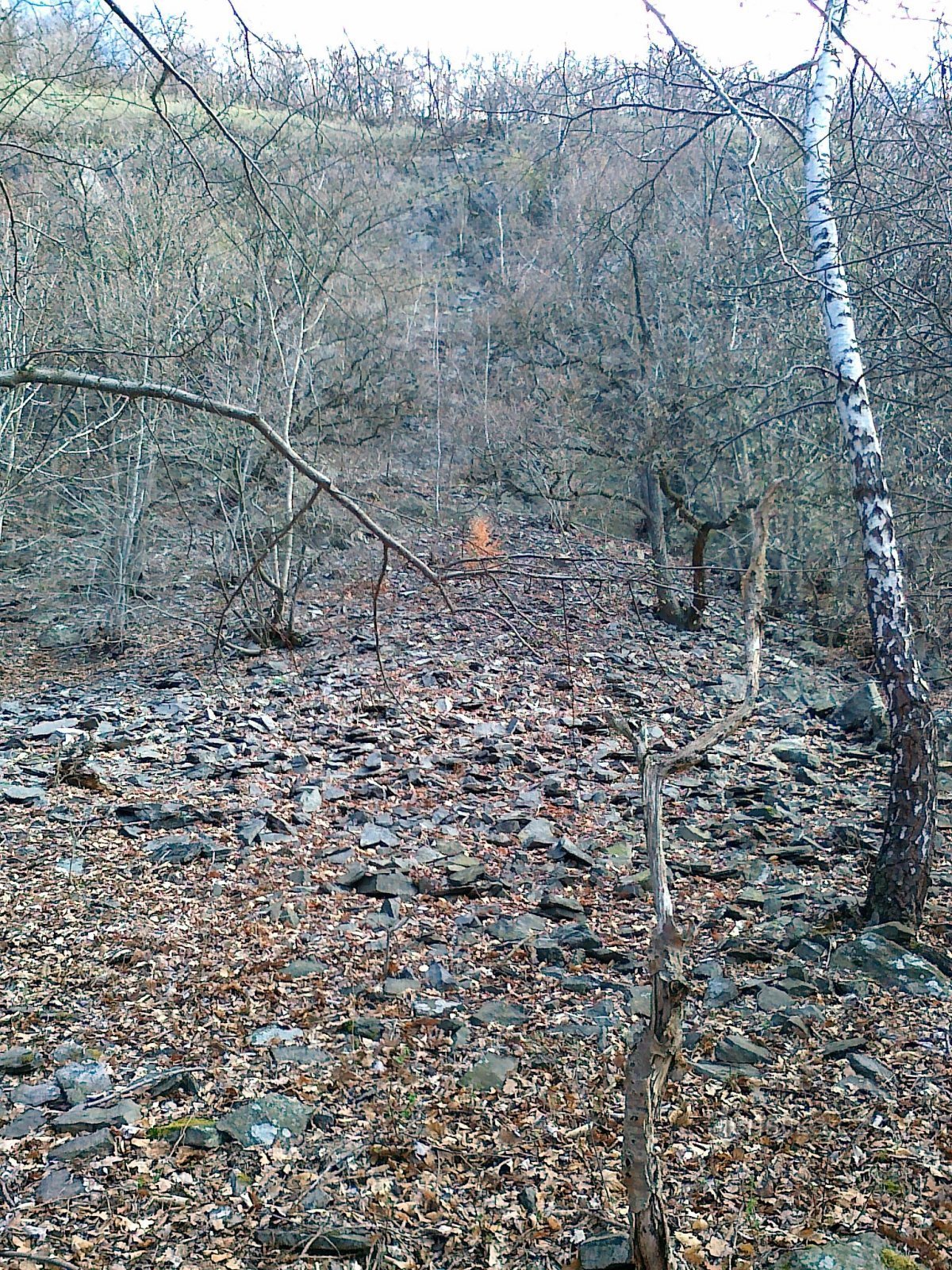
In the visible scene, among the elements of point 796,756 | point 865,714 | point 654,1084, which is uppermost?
point 654,1084

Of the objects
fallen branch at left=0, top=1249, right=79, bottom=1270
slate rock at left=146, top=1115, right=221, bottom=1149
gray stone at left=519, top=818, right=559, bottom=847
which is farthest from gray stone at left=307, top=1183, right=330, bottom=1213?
gray stone at left=519, top=818, right=559, bottom=847

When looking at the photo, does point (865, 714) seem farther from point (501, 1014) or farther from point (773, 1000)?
point (501, 1014)

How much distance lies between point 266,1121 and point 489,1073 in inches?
36.6

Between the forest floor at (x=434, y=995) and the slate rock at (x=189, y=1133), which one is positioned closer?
the forest floor at (x=434, y=995)

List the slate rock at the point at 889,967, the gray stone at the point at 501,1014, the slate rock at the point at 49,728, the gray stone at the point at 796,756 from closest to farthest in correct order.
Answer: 1. the gray stone at the point at 501,1014
2. the slate rock at the point at 889,967
3. the gray stone at the point at 796,756
4. the slate rock at the point at 49,728

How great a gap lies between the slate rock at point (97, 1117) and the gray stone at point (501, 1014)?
1549 millimetres

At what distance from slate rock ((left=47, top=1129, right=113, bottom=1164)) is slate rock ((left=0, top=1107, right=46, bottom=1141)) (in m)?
0.15

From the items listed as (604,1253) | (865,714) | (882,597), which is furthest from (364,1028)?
(865,714)

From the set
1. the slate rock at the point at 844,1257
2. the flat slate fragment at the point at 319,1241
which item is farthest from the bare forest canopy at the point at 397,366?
the flat slate fragment at the point at 319,1241

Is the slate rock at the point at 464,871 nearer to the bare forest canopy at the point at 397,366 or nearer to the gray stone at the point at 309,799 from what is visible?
the gray stone at the point at 309,799

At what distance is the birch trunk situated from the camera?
16.8 feet

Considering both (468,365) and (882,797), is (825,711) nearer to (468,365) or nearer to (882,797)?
(882,797)

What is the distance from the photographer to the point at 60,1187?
3217 mm

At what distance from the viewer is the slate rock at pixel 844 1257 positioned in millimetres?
2930
